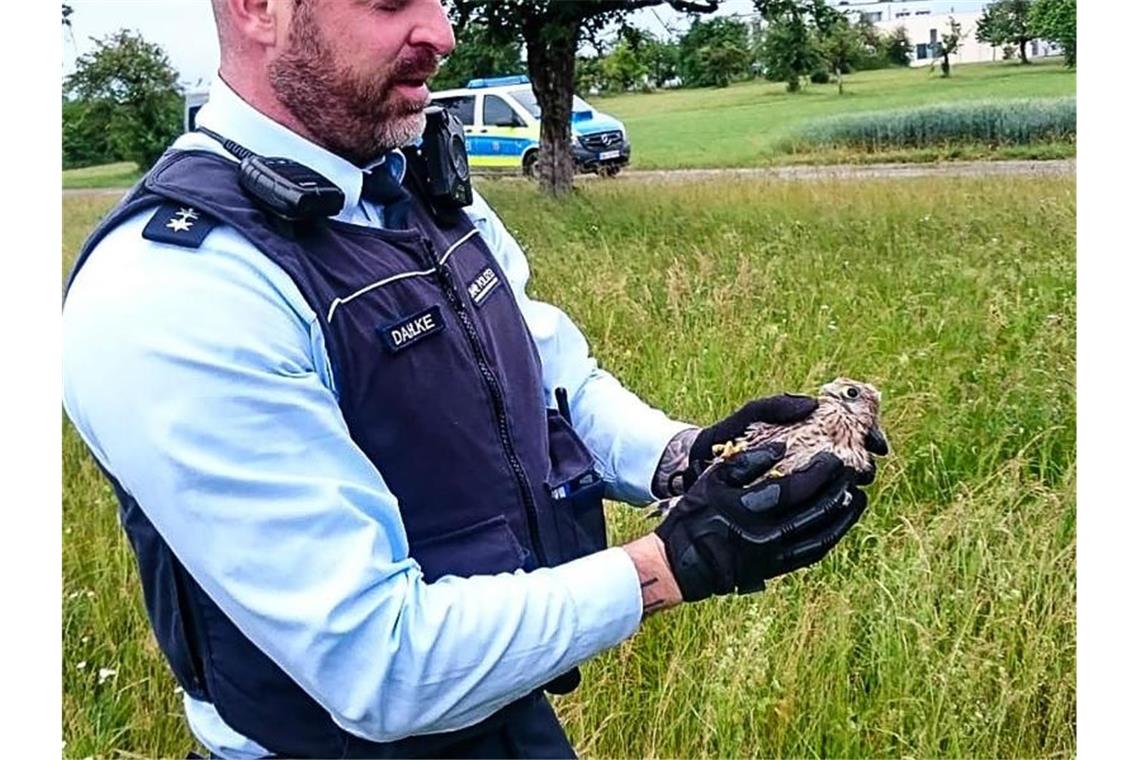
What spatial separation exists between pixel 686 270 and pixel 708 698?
182 cm

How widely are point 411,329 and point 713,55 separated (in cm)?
222

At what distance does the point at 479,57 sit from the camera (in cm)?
424

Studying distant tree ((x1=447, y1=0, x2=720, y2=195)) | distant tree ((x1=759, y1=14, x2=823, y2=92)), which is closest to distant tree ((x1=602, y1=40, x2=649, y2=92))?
distant tree ((x1=447, y1=0, x2=720, y2=195))

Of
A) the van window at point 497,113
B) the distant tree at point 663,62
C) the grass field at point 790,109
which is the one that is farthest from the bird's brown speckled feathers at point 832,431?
the van window at point 497,113

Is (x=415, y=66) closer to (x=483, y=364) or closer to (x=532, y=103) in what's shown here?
(x=483, y=364)

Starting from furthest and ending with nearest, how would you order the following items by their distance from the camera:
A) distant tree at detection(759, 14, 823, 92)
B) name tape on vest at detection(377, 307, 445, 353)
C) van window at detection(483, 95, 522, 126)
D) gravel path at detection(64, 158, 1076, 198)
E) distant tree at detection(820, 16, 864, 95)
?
van window at detection(483, 95, 522, 126)
distant tree at detection(759, 14, 823, 92)
distant tree at detection(820, 16, 864, 95)
gravel path at detection(64, 158, 1076, 198)
name tape on vest at detection(377, 307, 445, 353)

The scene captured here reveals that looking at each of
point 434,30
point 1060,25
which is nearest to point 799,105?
point 1060,25

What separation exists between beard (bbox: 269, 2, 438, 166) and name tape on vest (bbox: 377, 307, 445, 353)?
6.6 inches

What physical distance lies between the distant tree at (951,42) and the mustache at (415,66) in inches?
70.2

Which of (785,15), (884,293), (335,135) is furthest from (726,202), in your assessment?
(335,135)

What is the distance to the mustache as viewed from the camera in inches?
38.8

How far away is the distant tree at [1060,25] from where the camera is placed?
2.33m

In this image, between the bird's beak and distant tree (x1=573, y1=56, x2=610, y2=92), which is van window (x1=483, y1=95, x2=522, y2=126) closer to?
distant tree (x1=573, y1=56, x2=610, y2=92)

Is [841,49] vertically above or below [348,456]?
above
